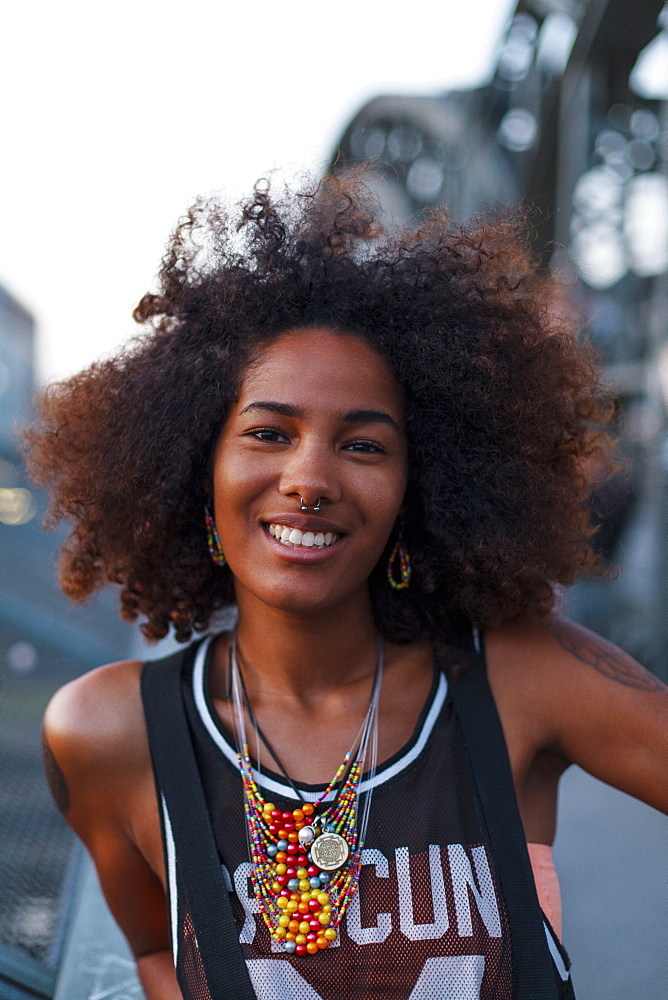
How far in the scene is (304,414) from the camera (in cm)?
173

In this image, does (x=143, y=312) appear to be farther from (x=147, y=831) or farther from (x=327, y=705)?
(x=147, y=831)

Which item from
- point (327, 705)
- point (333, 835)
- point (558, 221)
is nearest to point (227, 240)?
point (327, 705)

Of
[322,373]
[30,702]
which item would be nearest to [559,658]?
[322,373]

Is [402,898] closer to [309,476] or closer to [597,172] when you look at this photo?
[309,476]

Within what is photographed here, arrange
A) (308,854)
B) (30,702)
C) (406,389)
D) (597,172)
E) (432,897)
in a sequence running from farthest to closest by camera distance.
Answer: (597,172)
(30,702)
(406,389)
(308,854)
(432,897)

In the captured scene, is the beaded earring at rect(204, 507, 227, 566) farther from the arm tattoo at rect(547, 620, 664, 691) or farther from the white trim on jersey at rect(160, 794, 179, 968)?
the arm tattoo at rect(547, 620, 664, 691)

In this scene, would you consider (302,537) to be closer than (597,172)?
Yes

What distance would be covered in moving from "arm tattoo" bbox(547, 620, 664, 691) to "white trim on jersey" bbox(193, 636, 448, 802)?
1.05 ft

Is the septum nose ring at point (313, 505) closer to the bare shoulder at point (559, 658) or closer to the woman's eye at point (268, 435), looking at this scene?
the woman's eye at point (268, 435)

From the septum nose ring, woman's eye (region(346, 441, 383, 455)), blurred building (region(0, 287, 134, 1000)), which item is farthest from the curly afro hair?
blurred building (region(0, 287, 134, 1000))

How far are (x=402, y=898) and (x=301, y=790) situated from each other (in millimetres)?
311

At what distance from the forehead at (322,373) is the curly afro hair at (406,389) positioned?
0.04 m

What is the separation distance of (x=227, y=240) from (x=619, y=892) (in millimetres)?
2570

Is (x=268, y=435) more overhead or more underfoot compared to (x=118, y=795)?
more overhead
